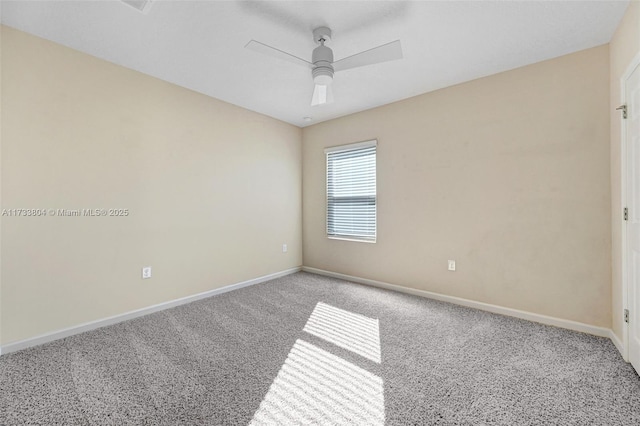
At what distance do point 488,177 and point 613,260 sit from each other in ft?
3.94

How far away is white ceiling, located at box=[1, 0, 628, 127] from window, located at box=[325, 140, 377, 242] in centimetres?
124

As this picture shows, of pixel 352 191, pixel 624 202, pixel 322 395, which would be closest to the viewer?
pixel 322 395

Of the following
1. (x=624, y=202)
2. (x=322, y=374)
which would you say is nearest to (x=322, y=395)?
(x=322, y=374)

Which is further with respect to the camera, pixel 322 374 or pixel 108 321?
pixel 108 321

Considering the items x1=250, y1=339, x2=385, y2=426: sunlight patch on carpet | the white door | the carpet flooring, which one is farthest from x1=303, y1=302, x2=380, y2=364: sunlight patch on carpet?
the white door

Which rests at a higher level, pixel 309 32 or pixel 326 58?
pixel 309 32

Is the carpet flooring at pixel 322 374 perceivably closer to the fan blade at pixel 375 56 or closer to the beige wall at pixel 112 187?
the beige wall at pixel 112 187

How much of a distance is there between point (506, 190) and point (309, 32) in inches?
95.8

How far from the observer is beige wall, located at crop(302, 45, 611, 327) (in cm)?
240

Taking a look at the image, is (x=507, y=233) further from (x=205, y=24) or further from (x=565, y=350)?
(x=205, y=24)

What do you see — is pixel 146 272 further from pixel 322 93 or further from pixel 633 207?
pixel 633 207

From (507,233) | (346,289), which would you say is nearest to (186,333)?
(346,289)

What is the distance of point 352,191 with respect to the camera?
13.7 ft

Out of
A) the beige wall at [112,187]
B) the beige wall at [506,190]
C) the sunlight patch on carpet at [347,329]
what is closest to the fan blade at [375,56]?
the beige wall at [506,190]
